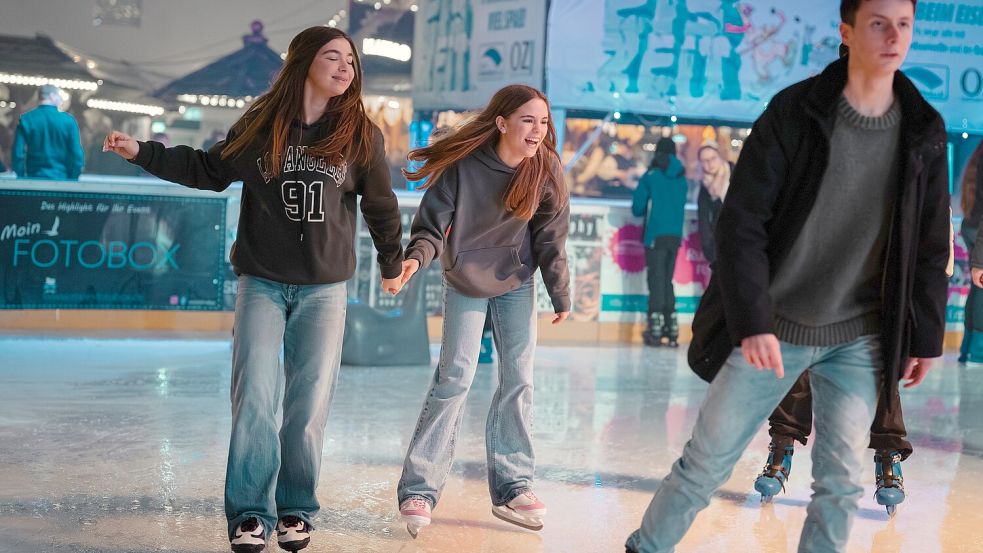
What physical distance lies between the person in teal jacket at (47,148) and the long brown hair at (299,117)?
252 inches

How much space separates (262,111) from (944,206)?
1756 millimetres

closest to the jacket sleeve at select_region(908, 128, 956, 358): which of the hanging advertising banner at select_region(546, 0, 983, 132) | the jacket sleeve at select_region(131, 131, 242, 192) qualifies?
the jacket sleeve at select_region(131, 131, 242, 192)

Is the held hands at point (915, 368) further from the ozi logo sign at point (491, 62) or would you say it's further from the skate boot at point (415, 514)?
the ozi logo sign at point (491, 62)

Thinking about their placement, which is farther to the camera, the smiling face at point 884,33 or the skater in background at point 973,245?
the skater in background at point 973,245

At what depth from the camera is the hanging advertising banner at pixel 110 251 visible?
335 inches

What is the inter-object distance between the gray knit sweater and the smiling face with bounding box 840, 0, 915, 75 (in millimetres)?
96

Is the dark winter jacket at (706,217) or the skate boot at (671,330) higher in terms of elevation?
the dark winter jacket at (706,217)

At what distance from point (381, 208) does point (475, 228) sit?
1.17 ft

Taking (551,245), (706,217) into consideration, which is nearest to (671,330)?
(706,217)

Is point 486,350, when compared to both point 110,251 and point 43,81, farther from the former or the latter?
point 43,81

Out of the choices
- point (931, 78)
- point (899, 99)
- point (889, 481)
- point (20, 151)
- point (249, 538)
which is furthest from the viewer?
point (931, 78)

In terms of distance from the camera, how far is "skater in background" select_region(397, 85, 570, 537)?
3.41m

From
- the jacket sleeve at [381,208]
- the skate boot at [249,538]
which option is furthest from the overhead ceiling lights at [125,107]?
the skate boot at [249,538]

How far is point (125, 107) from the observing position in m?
12.3
